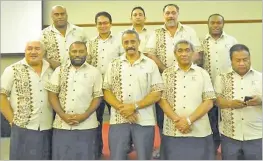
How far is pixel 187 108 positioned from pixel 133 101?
413 millimetres

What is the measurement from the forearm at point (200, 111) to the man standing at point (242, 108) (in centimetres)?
12

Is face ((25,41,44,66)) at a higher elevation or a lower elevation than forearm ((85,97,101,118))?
higher

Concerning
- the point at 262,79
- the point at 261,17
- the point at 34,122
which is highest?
the point at 261,17

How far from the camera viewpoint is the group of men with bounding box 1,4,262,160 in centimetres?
275

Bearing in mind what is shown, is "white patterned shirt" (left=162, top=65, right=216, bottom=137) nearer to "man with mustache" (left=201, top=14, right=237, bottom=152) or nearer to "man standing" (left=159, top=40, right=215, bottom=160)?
"man standing" (left=159, top=40, right=215, bottom=160)

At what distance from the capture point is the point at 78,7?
17.0 ft

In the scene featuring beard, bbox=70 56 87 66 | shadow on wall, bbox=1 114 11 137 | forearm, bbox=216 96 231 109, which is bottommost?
shadow on wall, bbox=1 114 11 137

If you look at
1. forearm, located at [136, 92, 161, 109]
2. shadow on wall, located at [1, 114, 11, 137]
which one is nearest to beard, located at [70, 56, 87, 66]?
forearm, located at [136, 92, 161, 109]

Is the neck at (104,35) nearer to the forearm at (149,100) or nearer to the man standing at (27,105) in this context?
the man standing at (27,105)

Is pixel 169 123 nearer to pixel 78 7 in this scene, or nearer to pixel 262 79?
pixel 262 79

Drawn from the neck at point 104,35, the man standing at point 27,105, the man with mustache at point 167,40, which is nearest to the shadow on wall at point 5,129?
the man standing at point 27,105

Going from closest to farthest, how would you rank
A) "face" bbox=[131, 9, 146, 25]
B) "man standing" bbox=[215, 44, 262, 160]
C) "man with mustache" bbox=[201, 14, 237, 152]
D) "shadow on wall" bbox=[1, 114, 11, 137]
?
1. "man standing" bbox=[215, 44, 262, 160]
2. "man with mustache" bbox=[201, 14, 237, 152]
3. "face" bbox=[131, 9, 146, 25]
4. "shadow on wall" bbox=[1, 114, 11, 137]

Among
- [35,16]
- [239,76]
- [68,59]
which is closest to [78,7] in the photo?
[35,16]

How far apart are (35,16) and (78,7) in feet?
2.02
